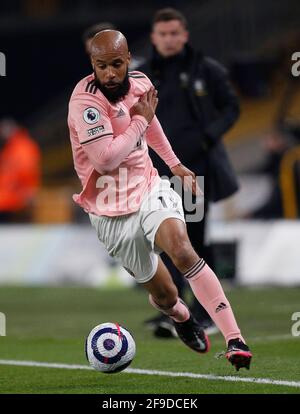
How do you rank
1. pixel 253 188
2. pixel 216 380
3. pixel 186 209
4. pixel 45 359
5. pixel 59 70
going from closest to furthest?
pixel 216 380 → pixel 45 359 → pixel 186 209 → pixel 253 188 → pixel 59 70

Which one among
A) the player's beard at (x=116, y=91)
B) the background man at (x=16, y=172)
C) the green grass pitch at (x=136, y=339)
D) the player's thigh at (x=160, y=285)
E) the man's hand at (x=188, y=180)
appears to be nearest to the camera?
the green grass pitch at (x=136, y=339)

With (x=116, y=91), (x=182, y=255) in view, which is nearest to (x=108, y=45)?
(x=116, y=91)

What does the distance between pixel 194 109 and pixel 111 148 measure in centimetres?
281

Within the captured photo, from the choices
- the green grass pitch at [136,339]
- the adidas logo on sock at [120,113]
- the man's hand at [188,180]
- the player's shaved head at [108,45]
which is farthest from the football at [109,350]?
the player's shaved head at [108,45]

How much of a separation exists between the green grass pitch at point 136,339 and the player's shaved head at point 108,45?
1.84 m

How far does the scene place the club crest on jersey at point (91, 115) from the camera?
6.76 m

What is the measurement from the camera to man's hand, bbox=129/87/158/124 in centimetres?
696

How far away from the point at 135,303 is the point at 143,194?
16.9 feet

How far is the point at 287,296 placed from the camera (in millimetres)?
12297

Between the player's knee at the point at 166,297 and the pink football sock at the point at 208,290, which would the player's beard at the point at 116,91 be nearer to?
the pink football sock at the point at 208,290

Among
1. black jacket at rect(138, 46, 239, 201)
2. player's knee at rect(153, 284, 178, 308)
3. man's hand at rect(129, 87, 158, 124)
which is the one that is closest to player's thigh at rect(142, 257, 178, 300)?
player's knee at rect(153, 284, 178, 308)

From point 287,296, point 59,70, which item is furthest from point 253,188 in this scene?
point 59,70
